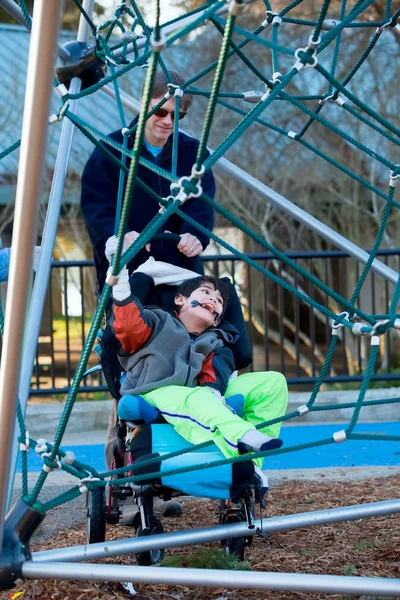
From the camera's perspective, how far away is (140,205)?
12.4 feet

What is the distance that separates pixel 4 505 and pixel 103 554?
0.40 meters

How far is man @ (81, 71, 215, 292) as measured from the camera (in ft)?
12.0

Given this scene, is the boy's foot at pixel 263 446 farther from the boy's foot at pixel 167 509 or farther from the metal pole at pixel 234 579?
the boy's foot at pixel 167 509

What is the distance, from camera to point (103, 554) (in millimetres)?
2539

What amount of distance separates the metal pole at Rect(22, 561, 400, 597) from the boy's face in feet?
4.12

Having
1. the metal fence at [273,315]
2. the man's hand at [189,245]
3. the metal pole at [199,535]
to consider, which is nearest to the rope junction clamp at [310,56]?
the man's hand at [189,245]

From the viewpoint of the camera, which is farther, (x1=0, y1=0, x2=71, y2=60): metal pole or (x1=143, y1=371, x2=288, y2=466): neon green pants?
(x1=0, y1=0, x2=71, y2=60): metal pole

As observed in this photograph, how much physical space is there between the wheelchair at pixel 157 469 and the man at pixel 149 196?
0.70 ft

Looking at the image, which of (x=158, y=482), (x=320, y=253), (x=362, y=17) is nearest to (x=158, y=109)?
(x=158, y=482)

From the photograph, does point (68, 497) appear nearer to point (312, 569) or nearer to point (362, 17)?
point (312, 569)

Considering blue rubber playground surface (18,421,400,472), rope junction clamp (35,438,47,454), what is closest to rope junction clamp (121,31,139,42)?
rope junction clamp (35,438,47,454)

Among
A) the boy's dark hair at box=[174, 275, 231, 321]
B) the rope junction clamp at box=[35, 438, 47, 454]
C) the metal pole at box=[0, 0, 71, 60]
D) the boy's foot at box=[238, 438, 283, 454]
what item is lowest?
the boy's foot at box=[238, 438, 283, 454]

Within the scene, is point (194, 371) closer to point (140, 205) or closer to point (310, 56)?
point (140, 205)

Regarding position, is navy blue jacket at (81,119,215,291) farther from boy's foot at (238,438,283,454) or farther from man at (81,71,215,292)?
boy's foot at (238,438,283,454)
